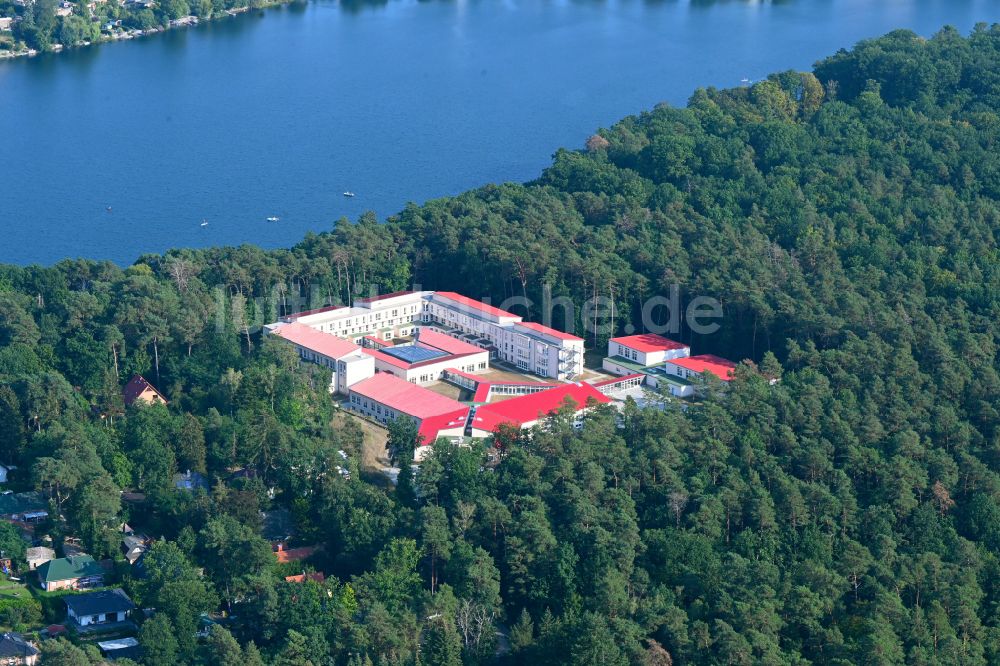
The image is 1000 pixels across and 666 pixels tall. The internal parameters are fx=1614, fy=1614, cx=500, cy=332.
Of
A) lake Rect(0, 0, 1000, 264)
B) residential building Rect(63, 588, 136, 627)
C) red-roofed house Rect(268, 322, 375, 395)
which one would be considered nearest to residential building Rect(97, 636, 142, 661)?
residential building Rect(63, 588, 136, 627)

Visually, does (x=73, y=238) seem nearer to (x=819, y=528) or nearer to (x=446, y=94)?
(x=446, y=94)

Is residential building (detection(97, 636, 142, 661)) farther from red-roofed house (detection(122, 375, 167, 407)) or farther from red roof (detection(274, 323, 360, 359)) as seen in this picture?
red roof (detection(274, 323, 360, 359))

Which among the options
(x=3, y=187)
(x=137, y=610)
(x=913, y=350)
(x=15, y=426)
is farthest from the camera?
(x=3, y=187)

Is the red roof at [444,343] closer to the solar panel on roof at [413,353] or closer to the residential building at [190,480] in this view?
the solar panel on roof at [413,353]

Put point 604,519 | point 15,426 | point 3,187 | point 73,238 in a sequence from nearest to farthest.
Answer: point 604,519
point 15,426
point 73,238
point 3,187

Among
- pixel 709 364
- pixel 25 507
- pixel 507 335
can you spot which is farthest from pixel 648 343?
pixel 25 507

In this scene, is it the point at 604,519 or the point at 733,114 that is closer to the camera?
the point at 604,519

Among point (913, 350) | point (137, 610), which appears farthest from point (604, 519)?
point (913, 350)
